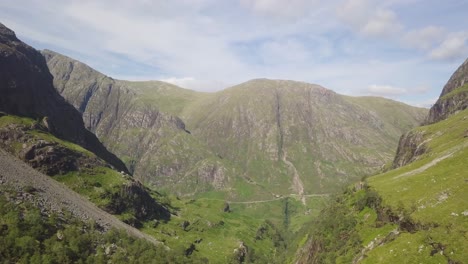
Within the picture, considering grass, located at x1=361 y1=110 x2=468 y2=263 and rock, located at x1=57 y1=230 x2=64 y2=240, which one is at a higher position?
grass, located at x1=361 y1=110 x2=468 y2=263

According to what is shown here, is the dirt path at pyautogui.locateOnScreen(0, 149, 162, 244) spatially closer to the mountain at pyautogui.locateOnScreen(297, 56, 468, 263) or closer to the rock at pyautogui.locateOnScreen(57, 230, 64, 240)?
the rock at pyautogui.locateOnScreen(57, 230, 64, 240)

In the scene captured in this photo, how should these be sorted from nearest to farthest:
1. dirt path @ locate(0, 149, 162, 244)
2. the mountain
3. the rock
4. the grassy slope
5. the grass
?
the grass < the grassy slope < the mountain < the rock < dirt path @ locate(0, 149, 162, 244)

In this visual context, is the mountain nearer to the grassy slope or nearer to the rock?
the grassy slope

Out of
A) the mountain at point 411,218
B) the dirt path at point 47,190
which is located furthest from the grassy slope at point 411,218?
the dirt path at point 47,190

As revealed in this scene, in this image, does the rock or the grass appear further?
the rock

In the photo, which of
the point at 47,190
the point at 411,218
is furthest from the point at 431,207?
the point at 47,190

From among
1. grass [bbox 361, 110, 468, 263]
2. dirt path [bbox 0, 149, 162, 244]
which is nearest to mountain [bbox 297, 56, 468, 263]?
grass [bbox 361, 110, 468, 263]

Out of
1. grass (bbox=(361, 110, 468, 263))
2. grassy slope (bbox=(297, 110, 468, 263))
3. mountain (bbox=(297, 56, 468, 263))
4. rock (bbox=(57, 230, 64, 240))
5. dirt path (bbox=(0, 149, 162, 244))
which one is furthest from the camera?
dirt path (bbox=(0, 149, 162, 244))
